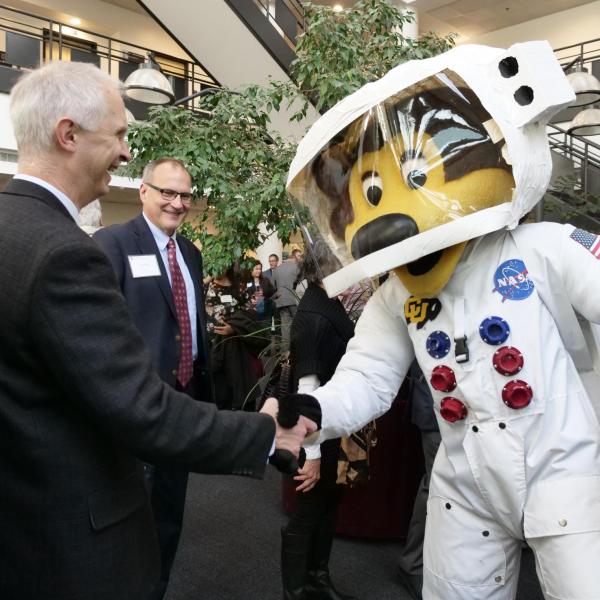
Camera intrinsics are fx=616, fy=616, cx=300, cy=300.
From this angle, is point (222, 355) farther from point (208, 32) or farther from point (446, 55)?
point (208, 32)

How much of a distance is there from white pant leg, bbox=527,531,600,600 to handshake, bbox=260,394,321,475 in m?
0.56

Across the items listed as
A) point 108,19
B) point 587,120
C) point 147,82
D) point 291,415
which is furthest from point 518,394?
point 108,19

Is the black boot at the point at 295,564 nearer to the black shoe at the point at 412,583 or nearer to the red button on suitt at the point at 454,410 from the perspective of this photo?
the black shoe at the point at 412,583

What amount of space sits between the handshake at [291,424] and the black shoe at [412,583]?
141 cm

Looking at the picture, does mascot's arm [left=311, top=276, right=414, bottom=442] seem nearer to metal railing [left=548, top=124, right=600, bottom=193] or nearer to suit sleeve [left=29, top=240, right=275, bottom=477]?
suit sleeve [left=29, top=240, right=275, bottom=477]

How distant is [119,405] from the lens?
1.08 m

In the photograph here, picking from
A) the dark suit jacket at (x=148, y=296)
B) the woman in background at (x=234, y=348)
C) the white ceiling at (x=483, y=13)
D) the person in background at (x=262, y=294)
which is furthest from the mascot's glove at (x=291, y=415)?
the white ceiling at (x=483, y=13)

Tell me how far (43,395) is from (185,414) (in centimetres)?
26

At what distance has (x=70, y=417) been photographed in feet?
3.72

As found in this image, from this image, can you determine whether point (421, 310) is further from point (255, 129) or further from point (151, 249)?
point (255, 129)

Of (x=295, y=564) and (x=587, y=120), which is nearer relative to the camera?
(x=295, y=564)

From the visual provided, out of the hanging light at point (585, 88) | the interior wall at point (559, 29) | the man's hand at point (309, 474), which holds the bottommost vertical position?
the man's hand at point (309, 474)

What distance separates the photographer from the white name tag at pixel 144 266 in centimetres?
229

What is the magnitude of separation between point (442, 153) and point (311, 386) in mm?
990
